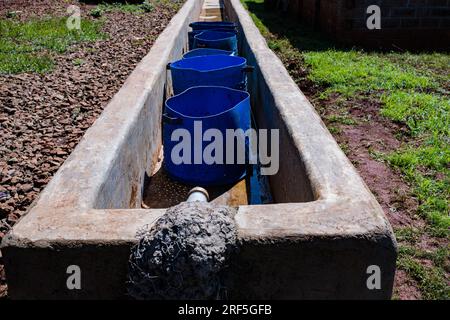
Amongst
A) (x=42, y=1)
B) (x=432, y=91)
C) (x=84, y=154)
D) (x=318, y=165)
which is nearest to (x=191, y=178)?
(x=84, y=154)

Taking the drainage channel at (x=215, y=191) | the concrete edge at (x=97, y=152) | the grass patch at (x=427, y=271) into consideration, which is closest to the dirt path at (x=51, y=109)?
the concrete edge at (x=97, y=152)

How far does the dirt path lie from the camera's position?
341cm

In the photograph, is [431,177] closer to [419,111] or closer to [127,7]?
[419,111]

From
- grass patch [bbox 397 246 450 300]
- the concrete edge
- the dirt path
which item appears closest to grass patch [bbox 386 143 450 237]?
grass patch [bbox 397 246 450 300]

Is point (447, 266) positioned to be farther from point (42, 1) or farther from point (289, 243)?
point (42, 1)

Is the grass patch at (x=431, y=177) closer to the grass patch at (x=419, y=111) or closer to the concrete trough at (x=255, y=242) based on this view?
the grass patch at (x=419, y=111)

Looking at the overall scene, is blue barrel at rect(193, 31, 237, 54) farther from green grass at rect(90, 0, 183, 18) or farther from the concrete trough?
green grass at rect(90, 0, 183, 18)

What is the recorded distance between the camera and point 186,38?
8.41 meters

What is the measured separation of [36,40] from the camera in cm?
789

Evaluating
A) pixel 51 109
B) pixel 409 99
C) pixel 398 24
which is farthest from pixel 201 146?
pixel 398 24

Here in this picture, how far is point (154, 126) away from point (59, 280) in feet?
8.34

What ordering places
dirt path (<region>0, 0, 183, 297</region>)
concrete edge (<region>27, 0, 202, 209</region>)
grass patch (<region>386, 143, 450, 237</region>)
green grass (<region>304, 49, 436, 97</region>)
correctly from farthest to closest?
green grass (<region>304, 49, 436, 97</region>)
dirt path (<region>0, 0, 183, 297</region>)
grass patch (<region>386, 143, 450, 237</region>)
concrete edge (<region>27, 0, 202, 209</region>)

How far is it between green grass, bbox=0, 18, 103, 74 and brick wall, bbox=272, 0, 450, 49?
14.6 ft

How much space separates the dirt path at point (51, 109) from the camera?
3.41 meters
